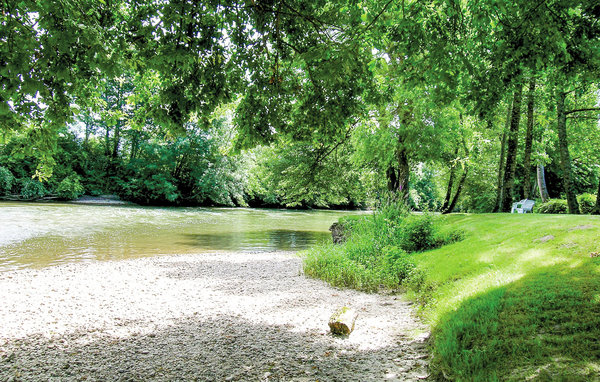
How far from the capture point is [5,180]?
97.7ft

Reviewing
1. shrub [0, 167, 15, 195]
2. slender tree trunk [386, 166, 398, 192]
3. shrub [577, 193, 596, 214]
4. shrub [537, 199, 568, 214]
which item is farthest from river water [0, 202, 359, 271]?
shrub [0, 167, 15, 195]

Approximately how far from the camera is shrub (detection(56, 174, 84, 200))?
32.7 metres

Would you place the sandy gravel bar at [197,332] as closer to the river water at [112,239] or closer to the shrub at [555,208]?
the river water at [112,239]

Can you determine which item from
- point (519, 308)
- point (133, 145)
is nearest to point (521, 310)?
point (519, 308)

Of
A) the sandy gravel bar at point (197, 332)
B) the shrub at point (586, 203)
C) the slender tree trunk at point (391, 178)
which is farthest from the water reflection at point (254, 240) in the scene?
the shrub at point (586, 203)

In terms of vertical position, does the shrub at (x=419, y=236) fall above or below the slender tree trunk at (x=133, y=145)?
below

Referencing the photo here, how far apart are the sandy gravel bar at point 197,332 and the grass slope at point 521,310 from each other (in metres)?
0.48

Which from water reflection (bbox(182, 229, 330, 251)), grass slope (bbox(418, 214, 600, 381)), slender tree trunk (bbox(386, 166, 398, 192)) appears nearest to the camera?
grass slope (bbox(418, 214, 600, 381))

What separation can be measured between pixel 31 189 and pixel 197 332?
36542 millimetres

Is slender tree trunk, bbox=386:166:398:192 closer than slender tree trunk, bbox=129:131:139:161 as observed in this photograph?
Yes

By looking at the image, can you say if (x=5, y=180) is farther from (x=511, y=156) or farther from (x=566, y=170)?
(x=566, y=170)

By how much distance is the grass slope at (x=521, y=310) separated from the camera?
2.79 metres

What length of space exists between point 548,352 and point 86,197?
42511 mm

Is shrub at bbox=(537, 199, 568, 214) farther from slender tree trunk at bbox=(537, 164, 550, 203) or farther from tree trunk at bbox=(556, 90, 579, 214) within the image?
slender tree trunk at bbox=(537, 164, 550, 203)
